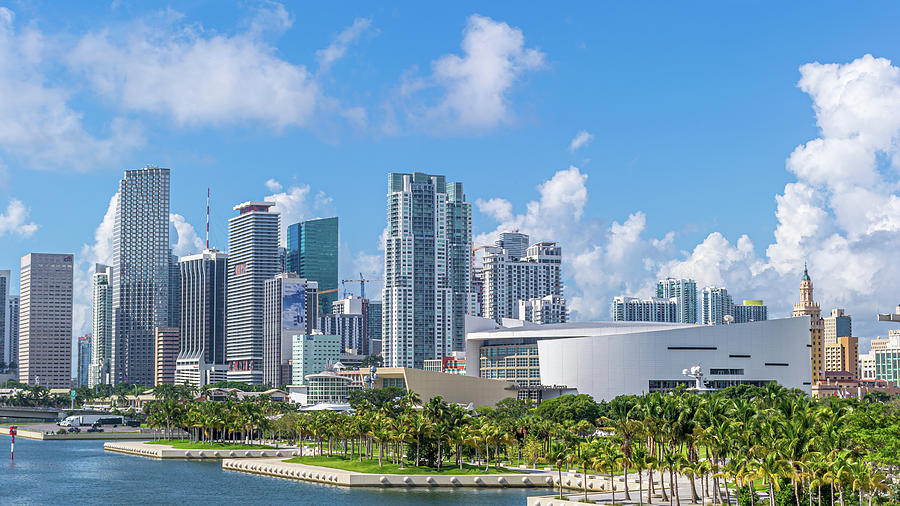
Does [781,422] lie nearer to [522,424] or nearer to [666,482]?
[666,482]

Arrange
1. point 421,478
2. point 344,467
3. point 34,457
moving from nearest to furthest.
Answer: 1. point 421,478
2. point 344,467
3. point 34,457

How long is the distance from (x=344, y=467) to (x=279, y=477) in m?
9.46

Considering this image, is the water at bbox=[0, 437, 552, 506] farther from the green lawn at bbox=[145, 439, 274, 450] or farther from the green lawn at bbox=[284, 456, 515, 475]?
the green lawn at bbox=[145, 439, 274, 450]

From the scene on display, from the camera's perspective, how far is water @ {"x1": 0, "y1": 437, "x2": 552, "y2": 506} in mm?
116688

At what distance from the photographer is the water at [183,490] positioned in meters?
117

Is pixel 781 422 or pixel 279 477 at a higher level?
pixel 781 422

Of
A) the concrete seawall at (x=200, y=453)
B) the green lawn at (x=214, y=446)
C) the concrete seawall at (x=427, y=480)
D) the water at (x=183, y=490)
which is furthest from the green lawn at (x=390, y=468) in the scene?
the green lawn at (x=214, y=446)

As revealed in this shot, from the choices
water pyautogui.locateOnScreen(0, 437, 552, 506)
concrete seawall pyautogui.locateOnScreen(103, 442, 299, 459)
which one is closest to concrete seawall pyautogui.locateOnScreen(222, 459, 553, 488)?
water pyautogui.locateOnScreen(0, 437, 552, 506)

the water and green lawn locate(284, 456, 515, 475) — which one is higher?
green lawn locate(284, 456, 515, 475)

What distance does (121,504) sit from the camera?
380ft

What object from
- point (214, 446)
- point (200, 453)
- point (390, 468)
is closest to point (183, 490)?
point (390, 468)

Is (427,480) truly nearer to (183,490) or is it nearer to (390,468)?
(390,468)

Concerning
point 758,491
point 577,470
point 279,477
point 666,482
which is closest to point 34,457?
point 279,477

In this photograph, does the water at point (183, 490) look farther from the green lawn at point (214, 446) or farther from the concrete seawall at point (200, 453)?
the green lawn at point (214, 446)
